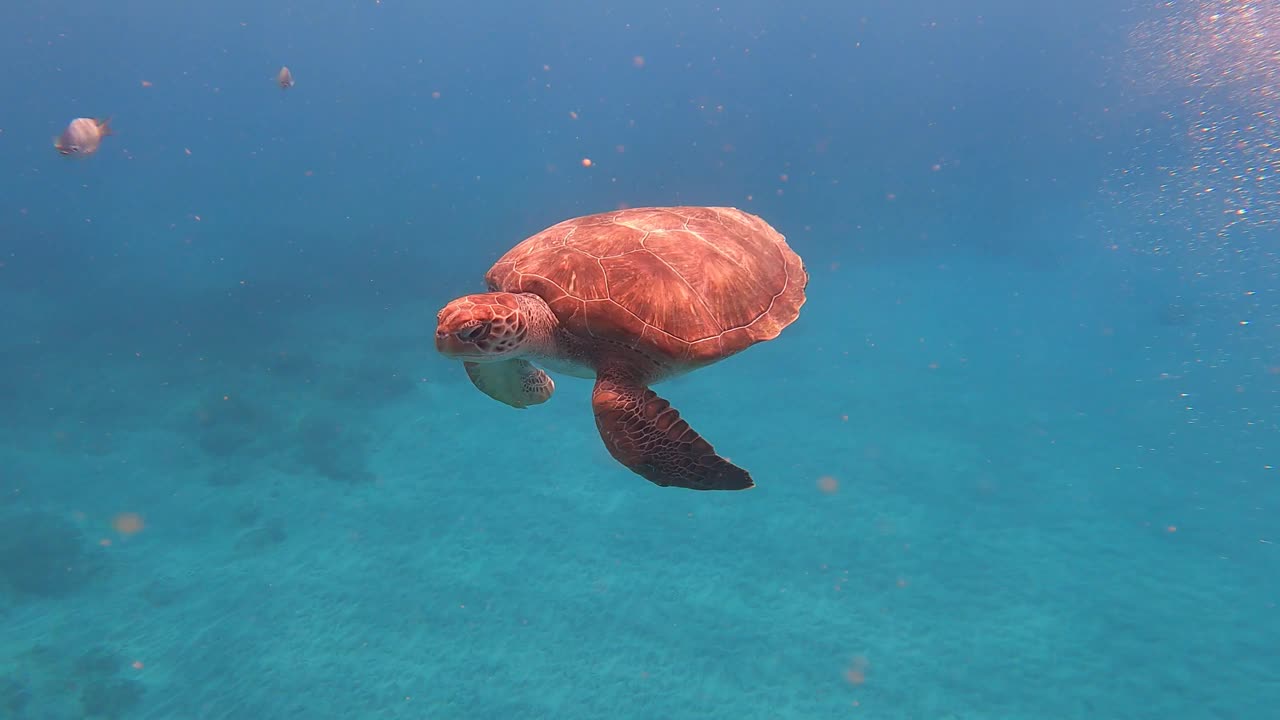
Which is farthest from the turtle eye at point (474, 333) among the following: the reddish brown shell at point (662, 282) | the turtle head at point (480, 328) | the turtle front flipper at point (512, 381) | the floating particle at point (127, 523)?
the floating particle at point (127, 523)

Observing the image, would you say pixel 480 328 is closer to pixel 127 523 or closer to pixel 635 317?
pixel 635 317

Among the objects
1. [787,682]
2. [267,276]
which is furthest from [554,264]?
[267,276]

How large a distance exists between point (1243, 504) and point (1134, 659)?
7.30 meters

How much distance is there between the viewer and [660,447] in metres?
3.40

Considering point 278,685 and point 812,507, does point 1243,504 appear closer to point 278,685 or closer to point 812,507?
point 812,507

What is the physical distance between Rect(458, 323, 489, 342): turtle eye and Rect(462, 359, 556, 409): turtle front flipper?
3.71 ft

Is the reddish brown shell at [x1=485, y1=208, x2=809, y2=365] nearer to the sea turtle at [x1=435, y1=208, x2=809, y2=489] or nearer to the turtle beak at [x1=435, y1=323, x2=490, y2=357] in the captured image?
the sea turtle at [x1=435, y1=208, x2=809, y2=489]

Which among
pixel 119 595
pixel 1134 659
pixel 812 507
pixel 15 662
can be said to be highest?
pixel 1134 659

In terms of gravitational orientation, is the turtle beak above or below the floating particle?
above

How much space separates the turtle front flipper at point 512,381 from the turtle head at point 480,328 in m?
1.01

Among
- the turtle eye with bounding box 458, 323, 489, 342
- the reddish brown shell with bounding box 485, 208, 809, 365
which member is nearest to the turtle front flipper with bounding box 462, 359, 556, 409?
the reddish brown shell with bounding box 485, 208, 809, 365

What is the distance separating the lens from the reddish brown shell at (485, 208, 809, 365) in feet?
12.1

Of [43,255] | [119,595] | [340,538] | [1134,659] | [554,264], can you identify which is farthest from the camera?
[43,255]

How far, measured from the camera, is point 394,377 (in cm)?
1591
